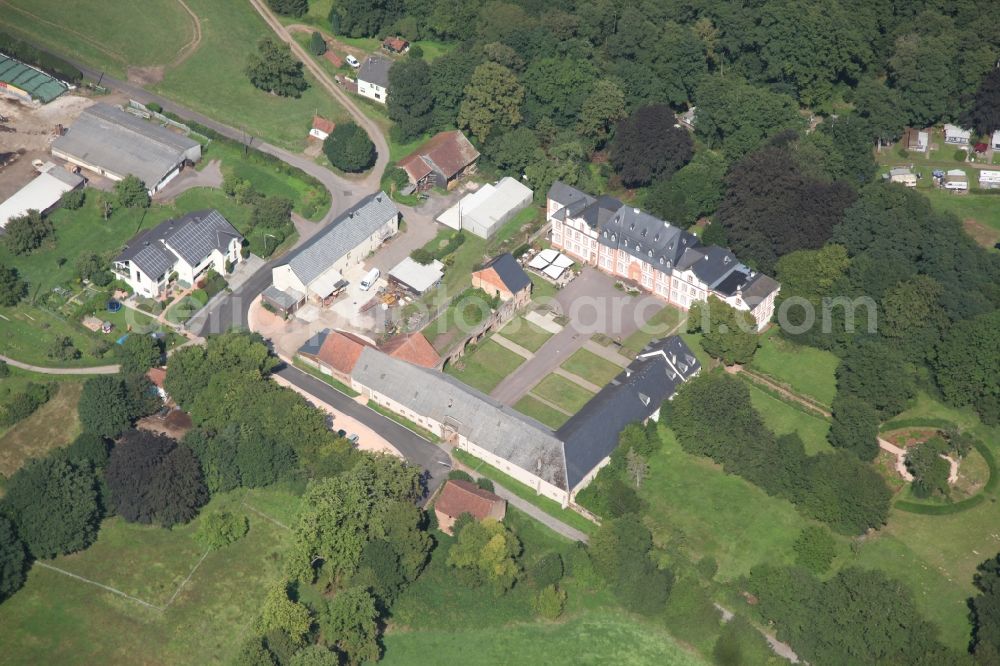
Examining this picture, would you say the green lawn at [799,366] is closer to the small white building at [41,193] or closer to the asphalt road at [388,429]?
the asphalt road at [388,429]

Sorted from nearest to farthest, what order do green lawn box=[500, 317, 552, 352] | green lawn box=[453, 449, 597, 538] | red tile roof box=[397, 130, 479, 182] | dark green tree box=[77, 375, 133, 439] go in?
green lawn box=[453, 449, 597, 538] → dark green tree box=[77, 375, 133, 439] → green lawn box=[500, 317, 552, 352] → red tile roof box=[397, 130, 479, 182]

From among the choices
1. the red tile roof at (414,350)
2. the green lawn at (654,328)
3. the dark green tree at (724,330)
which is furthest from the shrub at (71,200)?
the dark green tree at (724,330)

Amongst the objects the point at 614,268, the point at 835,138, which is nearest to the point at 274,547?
the point at 614,268


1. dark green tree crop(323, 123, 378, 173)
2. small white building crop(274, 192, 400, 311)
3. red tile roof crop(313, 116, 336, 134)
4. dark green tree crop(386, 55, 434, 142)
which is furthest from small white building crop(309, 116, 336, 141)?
small white building crop(274, 192, 400, 311)

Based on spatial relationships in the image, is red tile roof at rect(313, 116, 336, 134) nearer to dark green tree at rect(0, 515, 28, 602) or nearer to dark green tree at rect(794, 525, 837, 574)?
dark green tree at rect(0, 515, 28, 602)

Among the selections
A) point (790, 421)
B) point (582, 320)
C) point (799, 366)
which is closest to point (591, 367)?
point (582, 320)

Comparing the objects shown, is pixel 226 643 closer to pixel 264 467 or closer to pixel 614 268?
pixel 264 467
